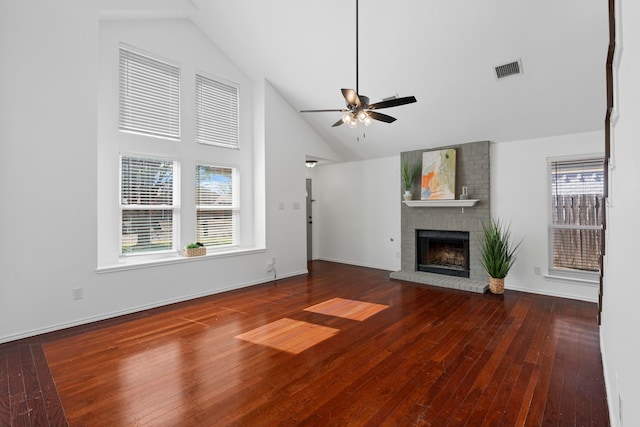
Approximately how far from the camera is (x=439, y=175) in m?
5.73

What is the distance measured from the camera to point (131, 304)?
4.10m

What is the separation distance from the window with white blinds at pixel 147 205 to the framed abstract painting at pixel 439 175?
14.1 ft

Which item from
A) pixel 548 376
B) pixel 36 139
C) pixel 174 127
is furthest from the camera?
pixel 174 127

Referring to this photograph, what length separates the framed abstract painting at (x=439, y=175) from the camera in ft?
18.4

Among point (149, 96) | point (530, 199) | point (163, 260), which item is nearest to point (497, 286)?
point (530, 199)

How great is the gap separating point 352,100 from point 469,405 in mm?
2664

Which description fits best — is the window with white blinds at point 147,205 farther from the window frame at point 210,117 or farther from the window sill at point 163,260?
the window frame at point 210,117

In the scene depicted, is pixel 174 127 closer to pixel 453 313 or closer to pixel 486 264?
pixel 453 313

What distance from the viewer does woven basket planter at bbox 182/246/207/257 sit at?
480 centimetres

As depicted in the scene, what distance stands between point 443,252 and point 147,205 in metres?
5.12

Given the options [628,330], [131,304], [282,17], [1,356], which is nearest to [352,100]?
[282,17]

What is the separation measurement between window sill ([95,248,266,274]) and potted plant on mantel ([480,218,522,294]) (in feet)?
12.3

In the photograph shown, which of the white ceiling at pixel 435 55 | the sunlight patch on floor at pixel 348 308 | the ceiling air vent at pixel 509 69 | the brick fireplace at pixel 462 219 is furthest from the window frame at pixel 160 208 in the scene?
the ceiling air vent at pixel 509 69

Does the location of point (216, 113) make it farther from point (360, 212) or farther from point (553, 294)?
point (553, 294)
